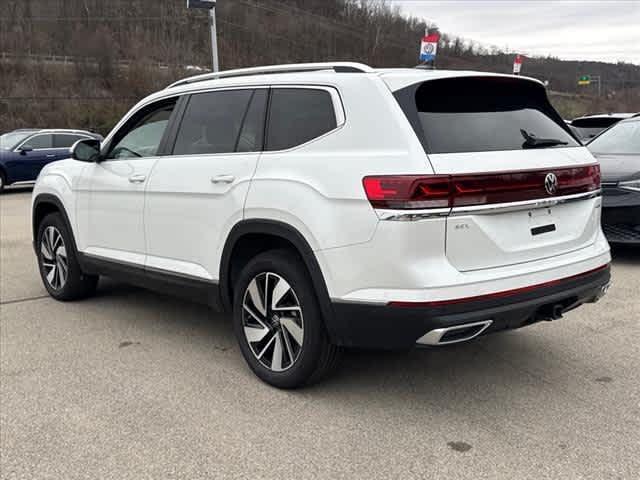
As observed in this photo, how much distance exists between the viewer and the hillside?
37.1 meters

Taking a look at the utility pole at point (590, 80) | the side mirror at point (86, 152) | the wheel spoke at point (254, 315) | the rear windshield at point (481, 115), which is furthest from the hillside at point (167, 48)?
the rear windshield at point (481, 115)

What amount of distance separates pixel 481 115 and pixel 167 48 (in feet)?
158

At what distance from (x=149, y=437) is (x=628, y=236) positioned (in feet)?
17.6

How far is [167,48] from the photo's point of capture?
157 ft

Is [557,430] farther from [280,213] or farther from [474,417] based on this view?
[280,213]

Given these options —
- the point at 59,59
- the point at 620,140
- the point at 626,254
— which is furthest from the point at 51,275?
the point at 59,59

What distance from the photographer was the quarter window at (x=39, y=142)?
1661 cm

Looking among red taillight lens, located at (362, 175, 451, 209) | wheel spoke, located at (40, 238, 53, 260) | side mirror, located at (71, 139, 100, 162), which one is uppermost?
red taillight lens, located at (362, 175, 451, 209)

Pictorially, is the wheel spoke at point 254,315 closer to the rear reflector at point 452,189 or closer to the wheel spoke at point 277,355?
the wheel spoke at point 277,355

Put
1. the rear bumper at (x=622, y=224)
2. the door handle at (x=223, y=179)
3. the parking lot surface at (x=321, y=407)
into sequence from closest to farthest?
the parking lot surface at (x=321, y=407)
the door handle at (x=223, y=179)
the rear bumper at (x=622, y=224)

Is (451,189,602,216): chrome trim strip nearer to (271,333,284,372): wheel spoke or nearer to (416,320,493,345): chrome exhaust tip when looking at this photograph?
(416,320,493,345): chrome exhaust tip

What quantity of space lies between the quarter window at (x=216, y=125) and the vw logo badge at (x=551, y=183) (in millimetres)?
1632

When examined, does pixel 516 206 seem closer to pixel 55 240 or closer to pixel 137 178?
pixel 137 178

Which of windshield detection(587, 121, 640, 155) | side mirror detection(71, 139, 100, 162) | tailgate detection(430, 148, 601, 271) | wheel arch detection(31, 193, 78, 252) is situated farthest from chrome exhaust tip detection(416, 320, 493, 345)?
windshield detection(587, 121, 640, 155)
